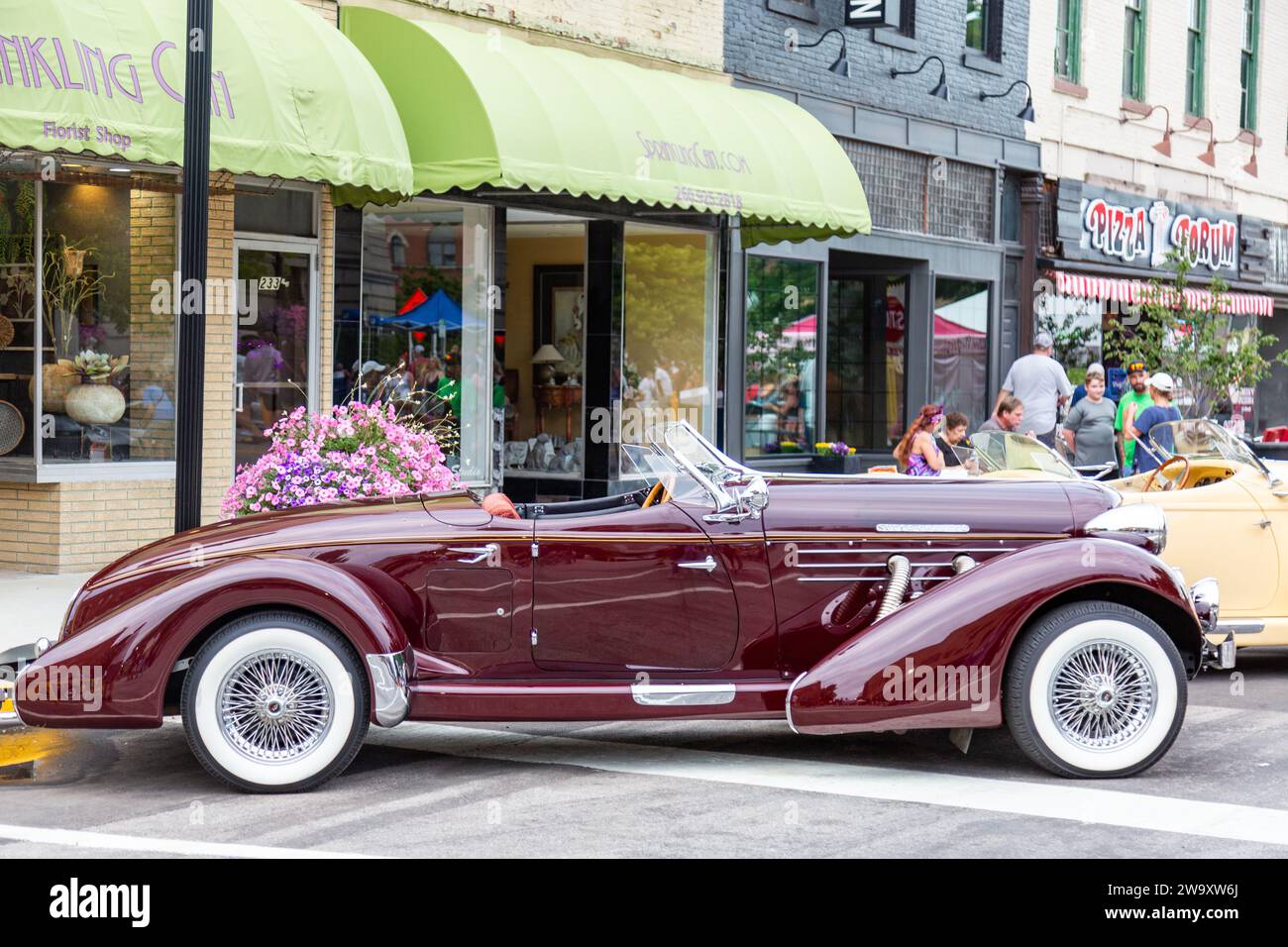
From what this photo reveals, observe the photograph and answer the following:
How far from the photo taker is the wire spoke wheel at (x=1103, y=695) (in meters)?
6.74

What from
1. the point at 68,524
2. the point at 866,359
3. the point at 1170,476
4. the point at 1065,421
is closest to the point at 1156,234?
the point at 866,359

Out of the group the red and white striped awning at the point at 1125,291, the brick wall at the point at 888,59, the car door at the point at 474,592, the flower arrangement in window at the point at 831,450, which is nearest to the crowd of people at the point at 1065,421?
the flower arrangement in window at the point at 831,450

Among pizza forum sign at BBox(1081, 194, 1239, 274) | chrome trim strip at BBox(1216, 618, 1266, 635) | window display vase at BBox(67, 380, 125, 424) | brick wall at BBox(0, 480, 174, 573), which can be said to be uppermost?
pizza forum sign at BBox(1081, 194, 1239, 274)

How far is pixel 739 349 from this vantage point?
17.3 meters

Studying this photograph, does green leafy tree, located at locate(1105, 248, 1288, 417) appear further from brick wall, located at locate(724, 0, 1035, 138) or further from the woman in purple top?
the woman in purple top

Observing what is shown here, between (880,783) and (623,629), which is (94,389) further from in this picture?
(880,783)

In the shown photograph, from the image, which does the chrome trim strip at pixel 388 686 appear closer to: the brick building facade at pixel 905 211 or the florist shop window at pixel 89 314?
the florist shop window at pixel 89 314

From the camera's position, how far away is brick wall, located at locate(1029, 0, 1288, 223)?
21516mm

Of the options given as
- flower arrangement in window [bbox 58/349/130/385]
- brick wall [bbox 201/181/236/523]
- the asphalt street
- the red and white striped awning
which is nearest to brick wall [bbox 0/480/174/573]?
brick wall [bbox 201/181/236/523]

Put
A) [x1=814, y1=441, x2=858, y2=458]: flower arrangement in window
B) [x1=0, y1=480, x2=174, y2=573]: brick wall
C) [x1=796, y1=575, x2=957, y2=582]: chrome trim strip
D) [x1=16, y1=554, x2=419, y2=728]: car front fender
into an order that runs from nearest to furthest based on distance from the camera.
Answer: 1. [x1=16, y1=554, x2=419, y2=728]: car front fender
2. [x1=796, y1=575, x2=957, y2=582]: chrome trim strip
3. [x1=0, y1=480, x2=174, y2=573]: brick wall
4. [x1=814, y1=441, x2=858, y2=458]: flower arrangement in window

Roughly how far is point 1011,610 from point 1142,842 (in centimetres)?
123

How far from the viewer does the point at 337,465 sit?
952 cm

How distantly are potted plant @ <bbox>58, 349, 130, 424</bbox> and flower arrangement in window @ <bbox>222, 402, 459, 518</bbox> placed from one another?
2813 mm
